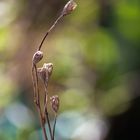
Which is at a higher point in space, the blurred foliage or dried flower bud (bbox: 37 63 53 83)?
dried flower bud (bbox: 37 63 53 83)

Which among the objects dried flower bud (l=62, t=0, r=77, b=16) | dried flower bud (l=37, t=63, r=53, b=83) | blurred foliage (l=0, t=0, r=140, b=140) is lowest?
blurred foliage (l=0, t=0, r=140, b=140)

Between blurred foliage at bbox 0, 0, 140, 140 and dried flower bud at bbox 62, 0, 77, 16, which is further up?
dried flower bud at bbox 62, 0, 77, 16

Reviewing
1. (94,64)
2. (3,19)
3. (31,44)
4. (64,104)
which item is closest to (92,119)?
(64,104)

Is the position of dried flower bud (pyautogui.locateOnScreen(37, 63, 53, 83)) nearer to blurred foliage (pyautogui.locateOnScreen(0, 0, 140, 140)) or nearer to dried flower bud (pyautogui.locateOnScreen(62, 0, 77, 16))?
dried flower bud (pyautogui.locateOnScreen(62, 0, 77, 16))

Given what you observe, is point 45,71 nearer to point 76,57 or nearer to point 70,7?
point 70,7

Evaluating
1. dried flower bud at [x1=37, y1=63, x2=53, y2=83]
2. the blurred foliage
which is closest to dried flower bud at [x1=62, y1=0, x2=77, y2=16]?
dried flower bud at [x1=37, y1=63, x2=53, y2=83]

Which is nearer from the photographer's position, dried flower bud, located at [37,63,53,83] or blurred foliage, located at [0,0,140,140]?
dried flower bud, located at [37,63,53,83]

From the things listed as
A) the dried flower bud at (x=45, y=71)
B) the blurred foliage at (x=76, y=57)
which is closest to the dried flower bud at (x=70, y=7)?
the dried flower bud at (x=45, y=71)

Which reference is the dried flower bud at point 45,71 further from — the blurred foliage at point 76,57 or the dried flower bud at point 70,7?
the blurred foliage at point 76,57

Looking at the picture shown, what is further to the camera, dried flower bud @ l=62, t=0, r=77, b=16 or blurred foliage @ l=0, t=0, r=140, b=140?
blurred foliage @ l=0, t=0, r=140, b=140
